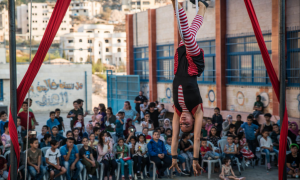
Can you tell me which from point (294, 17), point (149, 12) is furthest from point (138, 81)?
point (294, 17)

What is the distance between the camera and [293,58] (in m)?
10.9

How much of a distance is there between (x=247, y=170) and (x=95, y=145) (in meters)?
3.68

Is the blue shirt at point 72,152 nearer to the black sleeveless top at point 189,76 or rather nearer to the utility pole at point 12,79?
the utility pole at point 12,79

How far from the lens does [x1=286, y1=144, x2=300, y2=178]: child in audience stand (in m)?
8.33

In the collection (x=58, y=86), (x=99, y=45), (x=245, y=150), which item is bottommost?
(x=245, y=150)

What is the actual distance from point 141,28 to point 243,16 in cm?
691

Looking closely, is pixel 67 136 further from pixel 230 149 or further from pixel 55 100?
pixel 55 100

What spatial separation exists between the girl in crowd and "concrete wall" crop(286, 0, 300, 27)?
21.0 feet

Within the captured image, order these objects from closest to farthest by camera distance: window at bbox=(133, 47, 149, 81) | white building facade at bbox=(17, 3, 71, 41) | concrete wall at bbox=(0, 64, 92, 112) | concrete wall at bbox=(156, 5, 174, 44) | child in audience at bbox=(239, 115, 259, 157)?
child in audience at bbox=(239, 115, 259, 157) < concrete wall at bbox=(156, 5, 174, 44) < window at bbox=(133, 47, 149, 81) < concrete wall at bbox=(0, 64, 92, 112) < white building facade at bbox=(17, 3, 71, 41)

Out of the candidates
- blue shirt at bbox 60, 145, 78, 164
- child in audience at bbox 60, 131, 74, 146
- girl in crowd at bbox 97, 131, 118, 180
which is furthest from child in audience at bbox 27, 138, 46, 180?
girl in crowd at bbox 97, 131, 118, 180

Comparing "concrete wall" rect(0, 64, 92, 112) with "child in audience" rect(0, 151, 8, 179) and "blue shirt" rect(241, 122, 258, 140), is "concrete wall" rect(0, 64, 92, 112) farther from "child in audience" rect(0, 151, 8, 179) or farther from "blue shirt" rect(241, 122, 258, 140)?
"child in audience" rect(0, 151, 8, 179)

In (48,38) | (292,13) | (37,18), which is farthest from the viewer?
(37,18)

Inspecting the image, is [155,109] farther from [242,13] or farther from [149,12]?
[149,12]

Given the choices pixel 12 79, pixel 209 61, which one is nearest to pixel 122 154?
pixel 12 79
